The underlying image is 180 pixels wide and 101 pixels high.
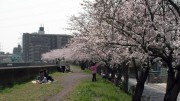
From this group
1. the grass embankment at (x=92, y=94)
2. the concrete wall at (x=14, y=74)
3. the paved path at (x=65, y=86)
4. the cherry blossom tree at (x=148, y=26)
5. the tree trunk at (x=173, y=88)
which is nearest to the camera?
the cherry blossom tree at (x=148, y=26)

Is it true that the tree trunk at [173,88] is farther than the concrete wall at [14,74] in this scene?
No

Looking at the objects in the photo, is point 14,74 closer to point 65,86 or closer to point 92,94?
point 65,86

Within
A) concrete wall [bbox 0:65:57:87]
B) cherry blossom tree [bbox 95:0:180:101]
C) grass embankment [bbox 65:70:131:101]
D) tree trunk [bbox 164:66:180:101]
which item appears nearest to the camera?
cherry blossom tree [bbox 95:0:180:101]

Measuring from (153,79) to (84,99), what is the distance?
76.8 metres

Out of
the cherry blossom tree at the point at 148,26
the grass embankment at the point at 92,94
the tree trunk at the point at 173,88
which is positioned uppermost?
the cherry blossom tree at the point at 148,26

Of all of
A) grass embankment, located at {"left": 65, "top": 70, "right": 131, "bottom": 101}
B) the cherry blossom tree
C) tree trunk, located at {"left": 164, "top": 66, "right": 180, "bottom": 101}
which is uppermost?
the cherry blossom tree

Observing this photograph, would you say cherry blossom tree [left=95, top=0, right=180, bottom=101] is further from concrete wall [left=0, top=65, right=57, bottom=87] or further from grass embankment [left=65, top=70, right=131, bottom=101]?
concrete wall [left=0, top=65, right=57, bottom=87]

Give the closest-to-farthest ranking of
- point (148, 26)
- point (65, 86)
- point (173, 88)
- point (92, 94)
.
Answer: point (148, 26), point (173, 88), point (92, 94), point (65, 86)

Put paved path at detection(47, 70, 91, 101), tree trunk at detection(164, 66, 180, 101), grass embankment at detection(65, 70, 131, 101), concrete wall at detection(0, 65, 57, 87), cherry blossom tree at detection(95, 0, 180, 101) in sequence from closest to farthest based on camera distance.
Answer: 1. cherry blossom tree at detection(95, 0, 180, 101)
2. tree trunk at detection(164, 66, 180, 101)
3. paved path at detection(47, 70, 91, 101)
4. grass embankment at detection(65, 70, 131, 101)
5. concrete wall at detection(0, 65, 57, 87)

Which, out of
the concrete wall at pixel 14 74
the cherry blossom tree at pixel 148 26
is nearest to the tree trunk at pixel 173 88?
the cherry blossom tree at pixel 148 26

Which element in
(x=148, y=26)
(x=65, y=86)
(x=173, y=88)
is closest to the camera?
(x=148, y=26)

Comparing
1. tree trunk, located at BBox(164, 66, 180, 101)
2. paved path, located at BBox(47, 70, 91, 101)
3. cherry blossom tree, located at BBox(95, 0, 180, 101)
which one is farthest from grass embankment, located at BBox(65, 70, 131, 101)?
tree trunk, located at BBox(164, 66, 180, 101)

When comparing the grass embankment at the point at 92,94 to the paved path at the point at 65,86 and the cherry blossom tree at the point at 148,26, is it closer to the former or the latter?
the paved path at the point at 65,86

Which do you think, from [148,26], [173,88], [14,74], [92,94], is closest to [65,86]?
[14,74]
